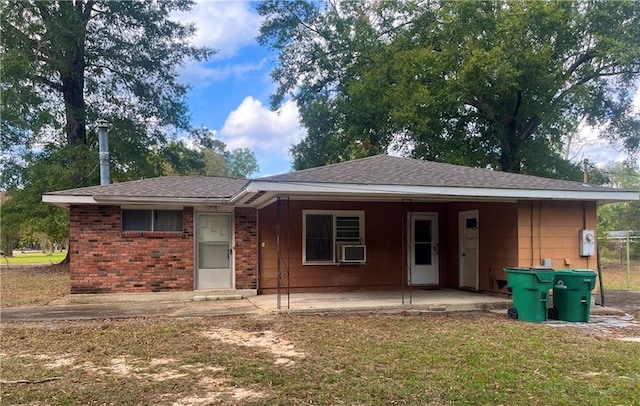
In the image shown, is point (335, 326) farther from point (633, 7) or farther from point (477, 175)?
point (633, 7)

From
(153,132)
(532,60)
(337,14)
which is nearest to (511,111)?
(532,60)

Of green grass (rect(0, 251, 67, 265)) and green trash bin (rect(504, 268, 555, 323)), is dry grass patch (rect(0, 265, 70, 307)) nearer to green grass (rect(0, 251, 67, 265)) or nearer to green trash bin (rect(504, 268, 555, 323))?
green grass (rect(0, 251, 67, 265))

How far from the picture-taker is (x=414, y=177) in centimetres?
886

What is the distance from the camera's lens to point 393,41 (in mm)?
21125

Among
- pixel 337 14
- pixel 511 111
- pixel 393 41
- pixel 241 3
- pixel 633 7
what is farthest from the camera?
pixel 337 14

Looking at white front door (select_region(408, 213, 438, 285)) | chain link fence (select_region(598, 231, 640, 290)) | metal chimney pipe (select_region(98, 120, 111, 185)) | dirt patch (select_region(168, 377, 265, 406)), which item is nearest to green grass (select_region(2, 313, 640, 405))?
dirt patch (select_region(168, 377, 265, 406))

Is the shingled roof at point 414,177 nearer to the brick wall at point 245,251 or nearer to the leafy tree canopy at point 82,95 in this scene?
the brick wall at point 245,251

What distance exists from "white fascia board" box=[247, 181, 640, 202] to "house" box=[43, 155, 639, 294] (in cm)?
2

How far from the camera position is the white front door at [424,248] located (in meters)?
11.7

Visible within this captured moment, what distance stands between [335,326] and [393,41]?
16.8 meters

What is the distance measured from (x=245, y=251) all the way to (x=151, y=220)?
2.12 meters

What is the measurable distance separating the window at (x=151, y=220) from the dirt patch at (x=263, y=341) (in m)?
3.89

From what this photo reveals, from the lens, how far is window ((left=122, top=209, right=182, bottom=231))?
1012 centimetres

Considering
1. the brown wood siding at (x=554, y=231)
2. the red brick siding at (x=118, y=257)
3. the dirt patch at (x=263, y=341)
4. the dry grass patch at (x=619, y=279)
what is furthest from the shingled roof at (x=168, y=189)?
the dry grass patch at (x=619, y=279)
